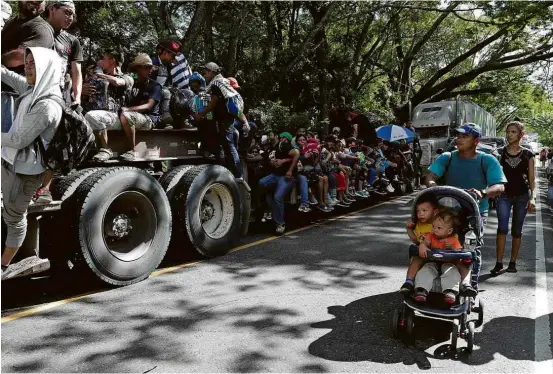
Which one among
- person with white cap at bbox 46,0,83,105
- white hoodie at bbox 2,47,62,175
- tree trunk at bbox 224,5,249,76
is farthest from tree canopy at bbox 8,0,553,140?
white hoodie at bbox 2,47,62,175

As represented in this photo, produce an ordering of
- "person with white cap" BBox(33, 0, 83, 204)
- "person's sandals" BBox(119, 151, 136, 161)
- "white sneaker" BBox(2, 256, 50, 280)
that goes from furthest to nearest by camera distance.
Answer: "person's sandals" BBox(119, 151, 136, 161) < "person with white cap" BBox(33, 0, 83, 204) < "white sneaker" BBox(2, 256, 50, 280)

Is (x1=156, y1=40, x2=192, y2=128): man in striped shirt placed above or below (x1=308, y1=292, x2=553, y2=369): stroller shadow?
above

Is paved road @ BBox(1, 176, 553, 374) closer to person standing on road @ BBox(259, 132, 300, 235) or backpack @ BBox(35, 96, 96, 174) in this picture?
backpack @ BBox(35, 96, 96, 174)

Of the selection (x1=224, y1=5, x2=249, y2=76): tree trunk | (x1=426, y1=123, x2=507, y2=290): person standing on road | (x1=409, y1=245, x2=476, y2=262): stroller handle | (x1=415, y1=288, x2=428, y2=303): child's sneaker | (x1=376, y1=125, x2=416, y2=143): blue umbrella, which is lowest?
(x1=415, y1=288, x2=428, y2=303): child's sneaker

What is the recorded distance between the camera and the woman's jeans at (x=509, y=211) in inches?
247

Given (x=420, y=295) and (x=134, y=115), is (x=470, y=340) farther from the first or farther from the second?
(x=134, y=115)

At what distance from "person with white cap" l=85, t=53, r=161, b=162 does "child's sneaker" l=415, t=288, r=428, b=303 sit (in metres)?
3.20

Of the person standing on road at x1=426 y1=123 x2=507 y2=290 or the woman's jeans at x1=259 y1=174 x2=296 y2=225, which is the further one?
the woman's jeans at x1=259 y1=174 x2=296 y2=225

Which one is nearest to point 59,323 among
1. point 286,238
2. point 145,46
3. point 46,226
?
point 46,226

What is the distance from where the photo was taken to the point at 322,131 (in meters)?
16.9

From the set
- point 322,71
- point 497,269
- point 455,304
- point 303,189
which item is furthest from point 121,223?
point 322,71

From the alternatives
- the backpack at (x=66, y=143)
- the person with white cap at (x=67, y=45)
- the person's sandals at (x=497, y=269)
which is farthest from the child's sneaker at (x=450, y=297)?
the person with white cap at (x=67, y=45)

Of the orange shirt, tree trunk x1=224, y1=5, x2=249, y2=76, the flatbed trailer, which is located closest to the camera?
the orange shirt

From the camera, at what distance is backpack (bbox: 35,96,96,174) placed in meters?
3.96
